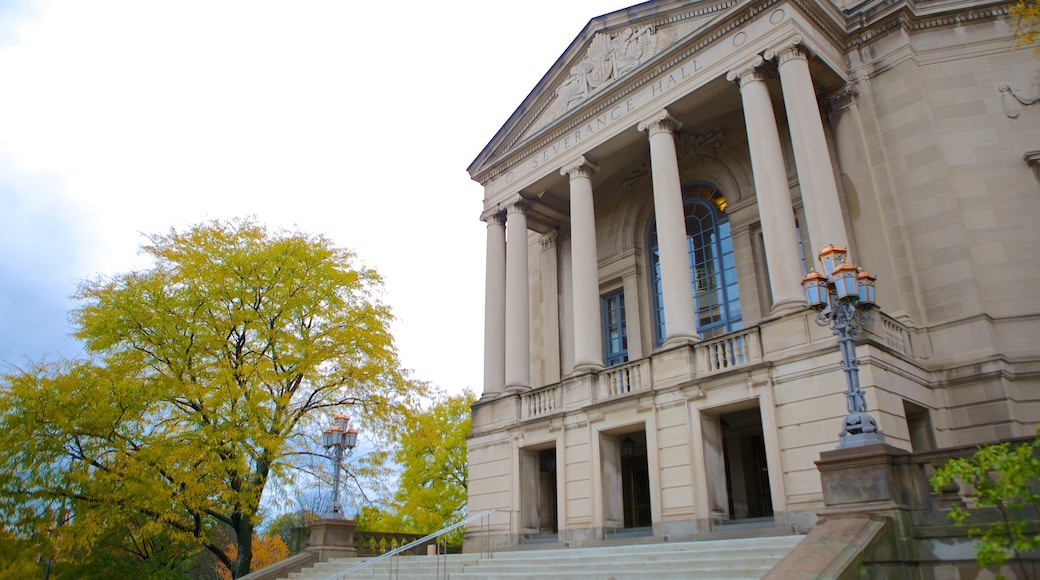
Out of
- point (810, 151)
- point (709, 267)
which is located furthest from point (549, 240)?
point (810, 151)

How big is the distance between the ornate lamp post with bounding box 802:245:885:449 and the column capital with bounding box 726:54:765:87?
27.9 feet

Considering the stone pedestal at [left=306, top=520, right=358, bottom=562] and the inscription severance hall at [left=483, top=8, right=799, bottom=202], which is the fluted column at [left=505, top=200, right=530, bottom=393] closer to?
the inscription severance hall at [left=483, top=8, right=799, bottom=202]

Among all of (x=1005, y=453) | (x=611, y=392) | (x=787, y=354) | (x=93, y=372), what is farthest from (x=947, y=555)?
(x=93, y=372)

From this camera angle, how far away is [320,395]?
21.0m

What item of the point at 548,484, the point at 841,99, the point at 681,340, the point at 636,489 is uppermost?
the point at 841,99

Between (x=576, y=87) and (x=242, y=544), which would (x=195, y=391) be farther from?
(x=576, y=87)

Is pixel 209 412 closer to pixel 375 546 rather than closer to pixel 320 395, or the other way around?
pixel 320 395

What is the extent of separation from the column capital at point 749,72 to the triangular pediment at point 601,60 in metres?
1.55

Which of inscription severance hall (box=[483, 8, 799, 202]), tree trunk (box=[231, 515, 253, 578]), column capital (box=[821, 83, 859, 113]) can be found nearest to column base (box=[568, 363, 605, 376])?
inscription severance hall (box=[483, 8, 799, 202])

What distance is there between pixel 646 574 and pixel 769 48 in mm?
13746

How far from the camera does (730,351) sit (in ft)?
55.4

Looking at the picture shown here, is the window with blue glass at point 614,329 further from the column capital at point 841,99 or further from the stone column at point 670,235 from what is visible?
Answer: the column capital at point 841,99

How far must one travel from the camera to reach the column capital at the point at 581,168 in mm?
23244

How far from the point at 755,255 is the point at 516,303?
798 cm
